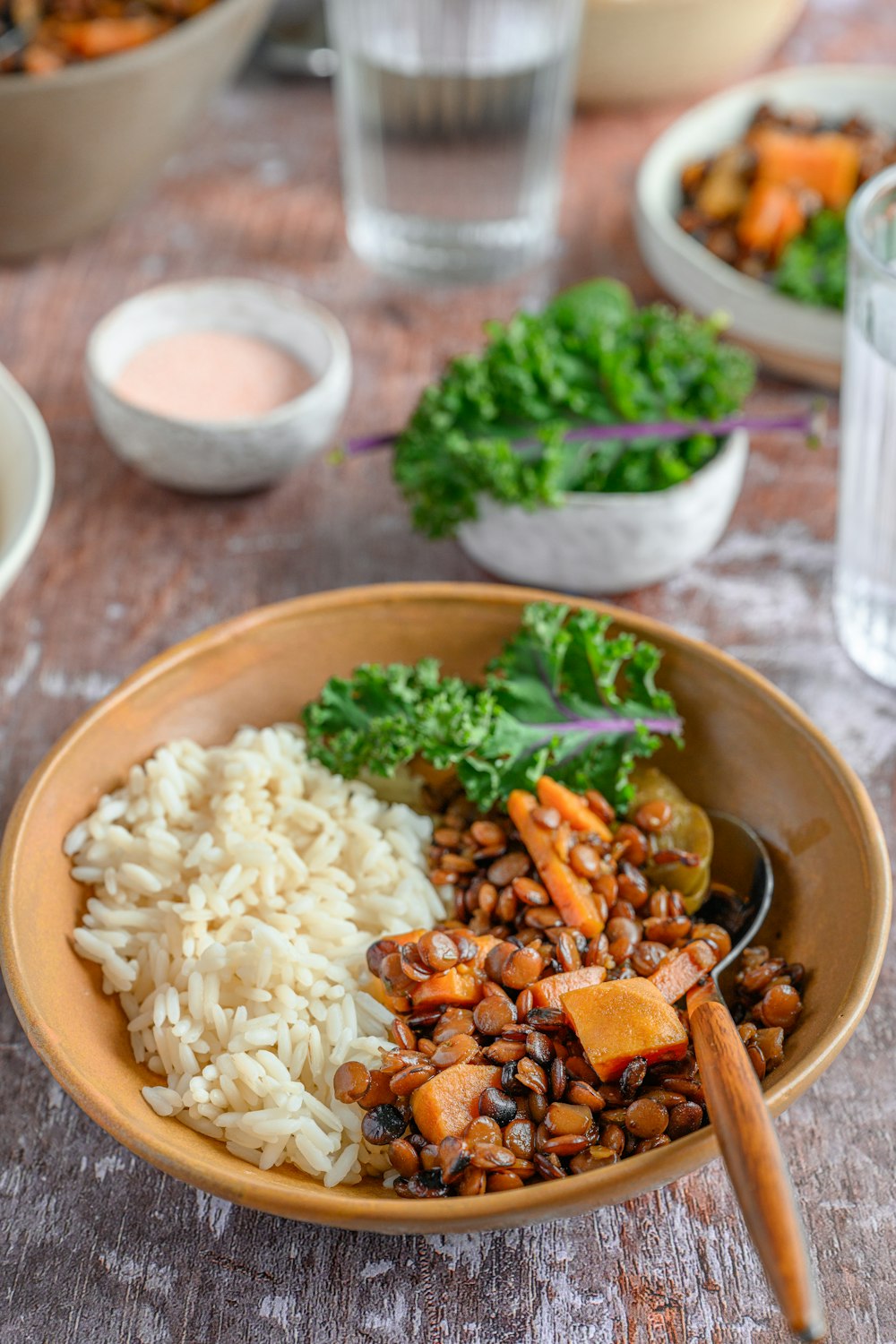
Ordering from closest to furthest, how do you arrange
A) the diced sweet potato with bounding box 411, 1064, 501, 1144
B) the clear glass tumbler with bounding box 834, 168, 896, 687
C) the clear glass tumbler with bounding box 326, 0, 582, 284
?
the diced sweet potato with bounding box 411, 1064, 501, 1144 → the clear glass tumbler with bounding box 834, 168, 896, 687 → the clear glass tumbler with bounding box 326, 0, 582, 284

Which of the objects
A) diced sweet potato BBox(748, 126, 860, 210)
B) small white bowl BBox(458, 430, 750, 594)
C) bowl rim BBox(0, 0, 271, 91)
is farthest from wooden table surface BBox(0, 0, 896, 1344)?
bowl rim BBox(0, 0, 271, 91)

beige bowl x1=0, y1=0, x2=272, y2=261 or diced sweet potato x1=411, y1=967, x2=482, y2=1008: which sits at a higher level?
beige bowl x1=0, y1=0, x2=272, y2=261

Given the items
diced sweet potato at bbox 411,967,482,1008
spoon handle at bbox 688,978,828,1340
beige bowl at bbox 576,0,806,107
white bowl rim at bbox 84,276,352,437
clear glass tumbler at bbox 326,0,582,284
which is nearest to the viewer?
spoon handle at bbox 688,978,828,1340

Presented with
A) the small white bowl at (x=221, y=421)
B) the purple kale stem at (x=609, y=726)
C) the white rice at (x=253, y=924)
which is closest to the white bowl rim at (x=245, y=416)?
the small white bowl at (x=221, y=421)

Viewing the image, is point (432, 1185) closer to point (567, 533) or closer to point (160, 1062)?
point (160, 1062)

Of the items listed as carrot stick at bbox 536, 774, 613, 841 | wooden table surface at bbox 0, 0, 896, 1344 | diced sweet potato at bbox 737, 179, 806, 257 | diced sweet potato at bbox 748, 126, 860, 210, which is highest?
diced sweet potato at bbox 748, 126, 860, 210

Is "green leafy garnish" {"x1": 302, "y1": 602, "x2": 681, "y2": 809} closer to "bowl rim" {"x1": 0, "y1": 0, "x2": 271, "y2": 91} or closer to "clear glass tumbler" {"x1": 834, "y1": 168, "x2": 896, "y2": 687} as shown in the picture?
"clear glass tumbler" {"x1": 834, "y1": 168, "x2": 896, "y2": 687}

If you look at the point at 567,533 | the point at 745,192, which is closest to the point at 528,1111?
the point at 567,533

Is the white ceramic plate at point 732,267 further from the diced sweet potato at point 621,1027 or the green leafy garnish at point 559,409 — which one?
the diced sweet potato at point 621,1027
